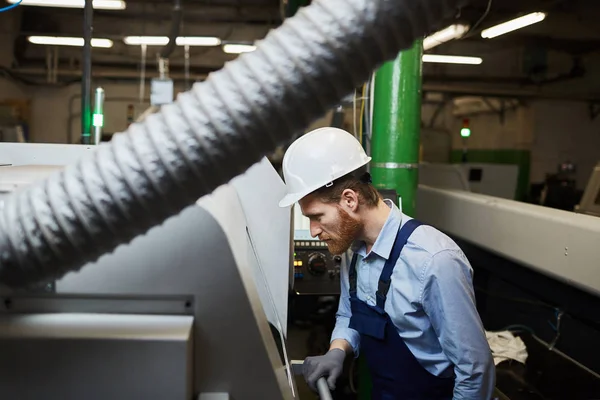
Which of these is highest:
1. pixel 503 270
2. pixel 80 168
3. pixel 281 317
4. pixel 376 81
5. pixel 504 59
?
pixel 504 59

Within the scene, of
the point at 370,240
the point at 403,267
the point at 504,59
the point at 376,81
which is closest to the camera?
the point at 403,267

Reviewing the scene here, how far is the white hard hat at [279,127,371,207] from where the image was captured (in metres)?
1.36

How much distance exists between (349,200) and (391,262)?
0.20m

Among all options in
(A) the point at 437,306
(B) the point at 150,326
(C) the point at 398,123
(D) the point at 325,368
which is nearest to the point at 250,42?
(C) the point at 398,123

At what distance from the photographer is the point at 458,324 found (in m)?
1.24

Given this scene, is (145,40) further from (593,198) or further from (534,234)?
(534,234)

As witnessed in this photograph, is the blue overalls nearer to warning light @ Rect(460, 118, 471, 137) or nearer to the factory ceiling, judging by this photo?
the factory ceiling

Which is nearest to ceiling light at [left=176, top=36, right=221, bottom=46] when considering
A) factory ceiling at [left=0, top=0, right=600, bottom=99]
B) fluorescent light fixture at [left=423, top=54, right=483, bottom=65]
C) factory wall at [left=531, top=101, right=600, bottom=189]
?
factory ceiling at [left=0, top=0, right=600, bottom=99]

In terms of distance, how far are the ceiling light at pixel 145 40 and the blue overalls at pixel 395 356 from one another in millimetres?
5668

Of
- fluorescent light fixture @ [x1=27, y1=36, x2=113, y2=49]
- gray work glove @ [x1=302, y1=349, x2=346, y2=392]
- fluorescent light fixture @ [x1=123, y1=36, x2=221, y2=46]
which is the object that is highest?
fluorescent light fixture @ [x1=123, y1=36, x2=221, y2=46]

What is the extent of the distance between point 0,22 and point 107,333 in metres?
7.61

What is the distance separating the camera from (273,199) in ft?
4.73

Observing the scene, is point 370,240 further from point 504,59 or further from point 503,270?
point 504,59

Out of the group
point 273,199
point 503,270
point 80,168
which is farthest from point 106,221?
point 503,270
